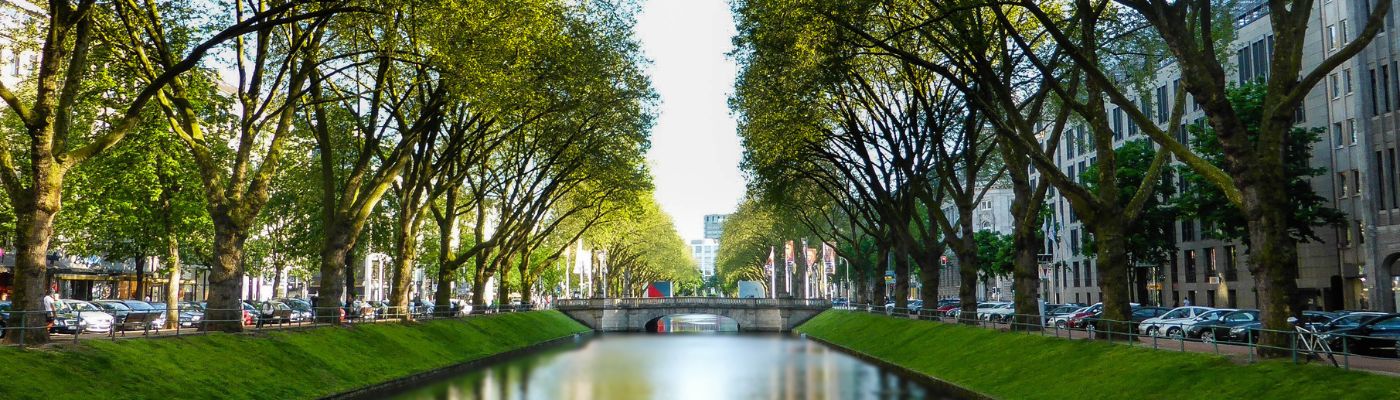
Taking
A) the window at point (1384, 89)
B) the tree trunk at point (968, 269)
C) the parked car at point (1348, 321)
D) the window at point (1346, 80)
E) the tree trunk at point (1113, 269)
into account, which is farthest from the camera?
the window at point (1346, 80)

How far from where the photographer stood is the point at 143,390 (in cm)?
2428

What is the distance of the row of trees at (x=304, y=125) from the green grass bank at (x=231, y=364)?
1.71m

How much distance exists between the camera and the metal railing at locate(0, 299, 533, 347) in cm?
2481

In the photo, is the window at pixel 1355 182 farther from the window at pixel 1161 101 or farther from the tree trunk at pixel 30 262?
the tree trunk at pixel 30 262

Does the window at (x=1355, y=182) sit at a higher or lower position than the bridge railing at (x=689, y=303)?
higher

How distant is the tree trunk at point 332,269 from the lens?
1529 inches

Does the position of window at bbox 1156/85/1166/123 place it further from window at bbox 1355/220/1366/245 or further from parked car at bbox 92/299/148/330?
parked car at bbox 92/299/148/330

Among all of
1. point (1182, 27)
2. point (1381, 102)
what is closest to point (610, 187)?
point (1381, 102)

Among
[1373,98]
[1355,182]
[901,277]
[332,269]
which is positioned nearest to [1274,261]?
[332,269]

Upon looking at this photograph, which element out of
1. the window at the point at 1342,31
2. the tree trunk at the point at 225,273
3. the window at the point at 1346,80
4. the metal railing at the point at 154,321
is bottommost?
the metal railing at the point at 154,321

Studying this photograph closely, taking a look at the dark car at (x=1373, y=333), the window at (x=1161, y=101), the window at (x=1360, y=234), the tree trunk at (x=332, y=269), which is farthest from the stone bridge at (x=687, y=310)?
the dark car at (x=1373, y=333)

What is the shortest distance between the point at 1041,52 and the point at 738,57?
46.2 ft

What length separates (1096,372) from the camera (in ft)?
90.8

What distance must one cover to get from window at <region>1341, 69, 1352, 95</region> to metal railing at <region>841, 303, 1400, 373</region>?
2154 centimetres
